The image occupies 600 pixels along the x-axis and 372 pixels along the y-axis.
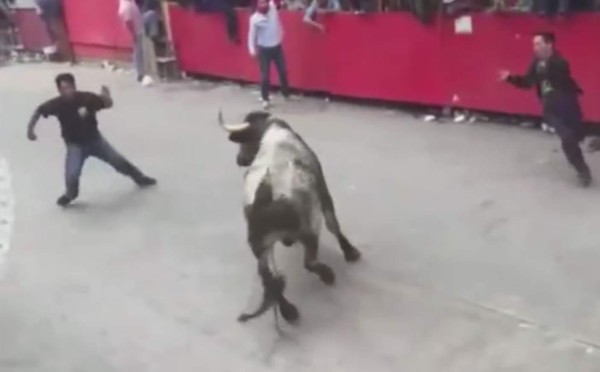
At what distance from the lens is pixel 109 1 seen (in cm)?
1895

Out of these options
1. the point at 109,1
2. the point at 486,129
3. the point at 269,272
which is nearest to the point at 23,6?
the point at 109,1

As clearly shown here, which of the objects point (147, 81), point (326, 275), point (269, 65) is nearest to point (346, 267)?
point (326, 275)

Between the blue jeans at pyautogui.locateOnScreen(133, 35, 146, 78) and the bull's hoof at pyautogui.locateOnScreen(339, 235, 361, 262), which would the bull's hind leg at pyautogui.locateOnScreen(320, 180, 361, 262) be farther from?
the blue jeans at pyautogui.locateOnScreen(133, 35, 146, 78)

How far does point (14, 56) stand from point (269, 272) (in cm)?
1701

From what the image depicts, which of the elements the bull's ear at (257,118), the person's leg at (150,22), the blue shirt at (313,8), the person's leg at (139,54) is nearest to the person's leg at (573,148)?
the bull's ear at (257,118)

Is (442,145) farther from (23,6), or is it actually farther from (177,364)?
(23,6)

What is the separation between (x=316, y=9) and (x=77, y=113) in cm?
507

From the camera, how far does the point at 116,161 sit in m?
9.95

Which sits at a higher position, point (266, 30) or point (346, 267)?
point (266, 30)

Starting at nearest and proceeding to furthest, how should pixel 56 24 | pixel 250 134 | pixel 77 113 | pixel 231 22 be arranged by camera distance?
pixel 250 134, pixel 77 113, pixel 231 22, pixel 56 24

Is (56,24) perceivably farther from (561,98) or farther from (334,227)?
(334,227)

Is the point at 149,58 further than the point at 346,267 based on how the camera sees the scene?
Yes

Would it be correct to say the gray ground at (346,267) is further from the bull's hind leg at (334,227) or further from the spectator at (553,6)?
the spectator at (553,6)

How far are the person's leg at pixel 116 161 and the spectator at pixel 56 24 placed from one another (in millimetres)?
10817
